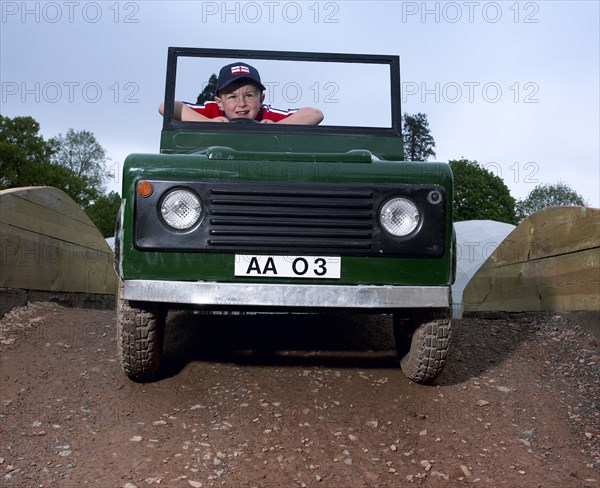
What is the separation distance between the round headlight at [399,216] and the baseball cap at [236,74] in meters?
1.87

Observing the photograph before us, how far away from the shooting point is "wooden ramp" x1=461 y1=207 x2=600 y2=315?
536 centimetres

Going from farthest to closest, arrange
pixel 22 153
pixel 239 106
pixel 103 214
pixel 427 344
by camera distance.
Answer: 1. pixel 103 214
2. pixel 22 153
3. pixel 239 106
4. pixel 427 344

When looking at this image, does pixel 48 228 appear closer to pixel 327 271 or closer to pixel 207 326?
pixel 207 326

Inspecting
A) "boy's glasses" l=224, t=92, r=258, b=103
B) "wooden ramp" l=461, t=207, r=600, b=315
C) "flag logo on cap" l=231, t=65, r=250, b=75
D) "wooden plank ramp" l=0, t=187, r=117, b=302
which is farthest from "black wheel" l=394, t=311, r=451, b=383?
"wooden plank ramp" l=0, t=187, r=117, b=302

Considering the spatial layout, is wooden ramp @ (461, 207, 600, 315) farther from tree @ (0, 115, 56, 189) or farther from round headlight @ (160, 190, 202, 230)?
tree @ (0, 115, 56, 189)

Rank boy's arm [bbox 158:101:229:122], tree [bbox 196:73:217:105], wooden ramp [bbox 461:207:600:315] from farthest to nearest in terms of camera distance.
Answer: wooden ramp [bbox 461:207:600:315]
tree [bbox 196:73:217:105]
boy's arm [bbox 158:101:229:122]

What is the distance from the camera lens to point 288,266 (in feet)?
11.7

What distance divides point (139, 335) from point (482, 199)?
39949mm

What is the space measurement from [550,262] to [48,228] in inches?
182

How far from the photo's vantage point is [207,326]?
18.4ft

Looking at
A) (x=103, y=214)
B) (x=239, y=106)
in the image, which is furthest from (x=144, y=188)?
(x=103, y=214)

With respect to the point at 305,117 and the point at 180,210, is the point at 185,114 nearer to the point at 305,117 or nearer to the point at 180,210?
the point at 305,117

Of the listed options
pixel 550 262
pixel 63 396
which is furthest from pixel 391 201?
pixel 550 262

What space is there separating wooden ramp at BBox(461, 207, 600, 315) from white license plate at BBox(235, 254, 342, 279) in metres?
2.61
